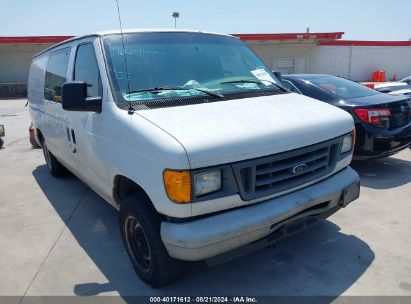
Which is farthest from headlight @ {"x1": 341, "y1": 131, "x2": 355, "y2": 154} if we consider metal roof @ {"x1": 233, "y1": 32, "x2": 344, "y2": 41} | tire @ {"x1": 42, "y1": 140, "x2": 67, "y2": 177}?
metal roof @ {"x1": 233, "y1": 32, "x2": 344, "y2": 41}

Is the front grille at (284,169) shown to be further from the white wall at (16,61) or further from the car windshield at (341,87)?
the white wall at (16,61)

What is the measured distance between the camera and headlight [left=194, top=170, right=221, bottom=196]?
2412mm

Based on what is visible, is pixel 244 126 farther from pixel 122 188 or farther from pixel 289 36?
pixel 289 36

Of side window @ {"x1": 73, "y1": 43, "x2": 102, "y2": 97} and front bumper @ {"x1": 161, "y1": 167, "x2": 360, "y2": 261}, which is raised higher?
side window @ {"x1": 73, "y1": 43, "x2": 102, "y2": 97}

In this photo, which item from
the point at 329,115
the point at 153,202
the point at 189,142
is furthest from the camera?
the point at 329,115

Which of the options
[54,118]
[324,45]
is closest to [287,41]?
[324,45]

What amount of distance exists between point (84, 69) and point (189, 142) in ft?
6.40

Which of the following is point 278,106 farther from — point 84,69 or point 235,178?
point 84,69

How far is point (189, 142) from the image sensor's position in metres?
2.39

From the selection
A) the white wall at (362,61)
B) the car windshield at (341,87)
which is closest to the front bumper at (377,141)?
the car windshield at (341,87)

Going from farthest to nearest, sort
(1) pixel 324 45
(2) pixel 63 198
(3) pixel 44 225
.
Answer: (1) pixel 324 45
(2) pixel 63 198
(3) pixel 44 225

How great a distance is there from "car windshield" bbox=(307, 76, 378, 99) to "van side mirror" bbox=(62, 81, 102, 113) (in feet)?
13.3

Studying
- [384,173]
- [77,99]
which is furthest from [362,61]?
[77,99]

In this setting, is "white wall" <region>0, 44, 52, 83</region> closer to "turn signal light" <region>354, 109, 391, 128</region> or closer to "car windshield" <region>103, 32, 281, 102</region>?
"car windshield" <region>103, 32, 281, 102</region>
